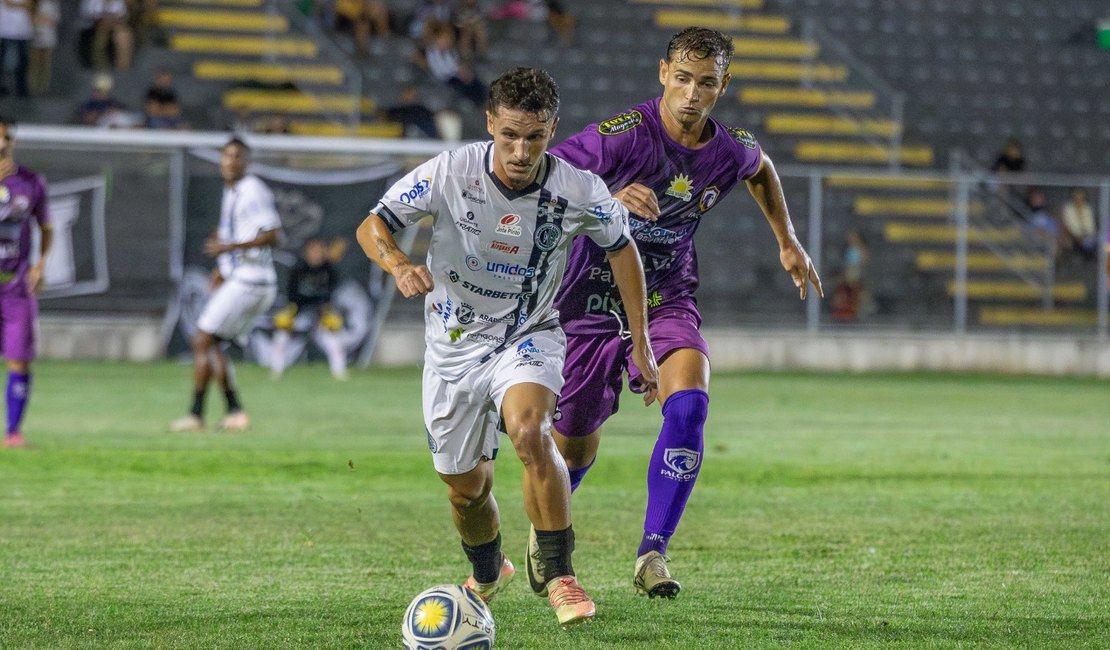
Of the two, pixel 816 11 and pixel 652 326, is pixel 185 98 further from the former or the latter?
pixel 652 326

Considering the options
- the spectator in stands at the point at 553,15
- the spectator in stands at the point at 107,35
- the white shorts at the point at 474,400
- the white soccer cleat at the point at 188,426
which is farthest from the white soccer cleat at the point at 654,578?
the spectator in stands at the point at 553,15

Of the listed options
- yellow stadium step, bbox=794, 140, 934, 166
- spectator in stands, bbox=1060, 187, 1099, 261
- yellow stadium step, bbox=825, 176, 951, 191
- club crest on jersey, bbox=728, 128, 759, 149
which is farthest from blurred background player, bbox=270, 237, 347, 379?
club crest on jersey, bbox=728, 128, 759, 149

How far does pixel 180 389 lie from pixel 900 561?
12.0m

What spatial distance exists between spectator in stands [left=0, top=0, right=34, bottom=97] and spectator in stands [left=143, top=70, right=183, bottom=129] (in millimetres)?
1887

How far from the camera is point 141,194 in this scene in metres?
21.0

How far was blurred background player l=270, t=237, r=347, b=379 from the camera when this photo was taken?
2073 centimetres

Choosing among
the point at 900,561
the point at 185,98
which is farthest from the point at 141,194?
the point at 900,561

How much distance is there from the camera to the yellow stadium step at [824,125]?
25.4 meters

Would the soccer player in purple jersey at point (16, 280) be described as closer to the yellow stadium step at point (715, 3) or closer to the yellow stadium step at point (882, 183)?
the yellow stadium step at point (882, 183)

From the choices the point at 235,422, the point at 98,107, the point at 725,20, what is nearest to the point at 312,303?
the point at 98,107

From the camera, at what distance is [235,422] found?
13.1 m

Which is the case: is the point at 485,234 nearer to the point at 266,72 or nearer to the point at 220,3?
the point at 266,72

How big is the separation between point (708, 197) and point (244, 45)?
18.5m

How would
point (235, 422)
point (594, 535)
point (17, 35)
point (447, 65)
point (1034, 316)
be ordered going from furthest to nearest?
point (447, 65), point (17, 35), point (1034, 316), point (235, 422), point (594, 535)
